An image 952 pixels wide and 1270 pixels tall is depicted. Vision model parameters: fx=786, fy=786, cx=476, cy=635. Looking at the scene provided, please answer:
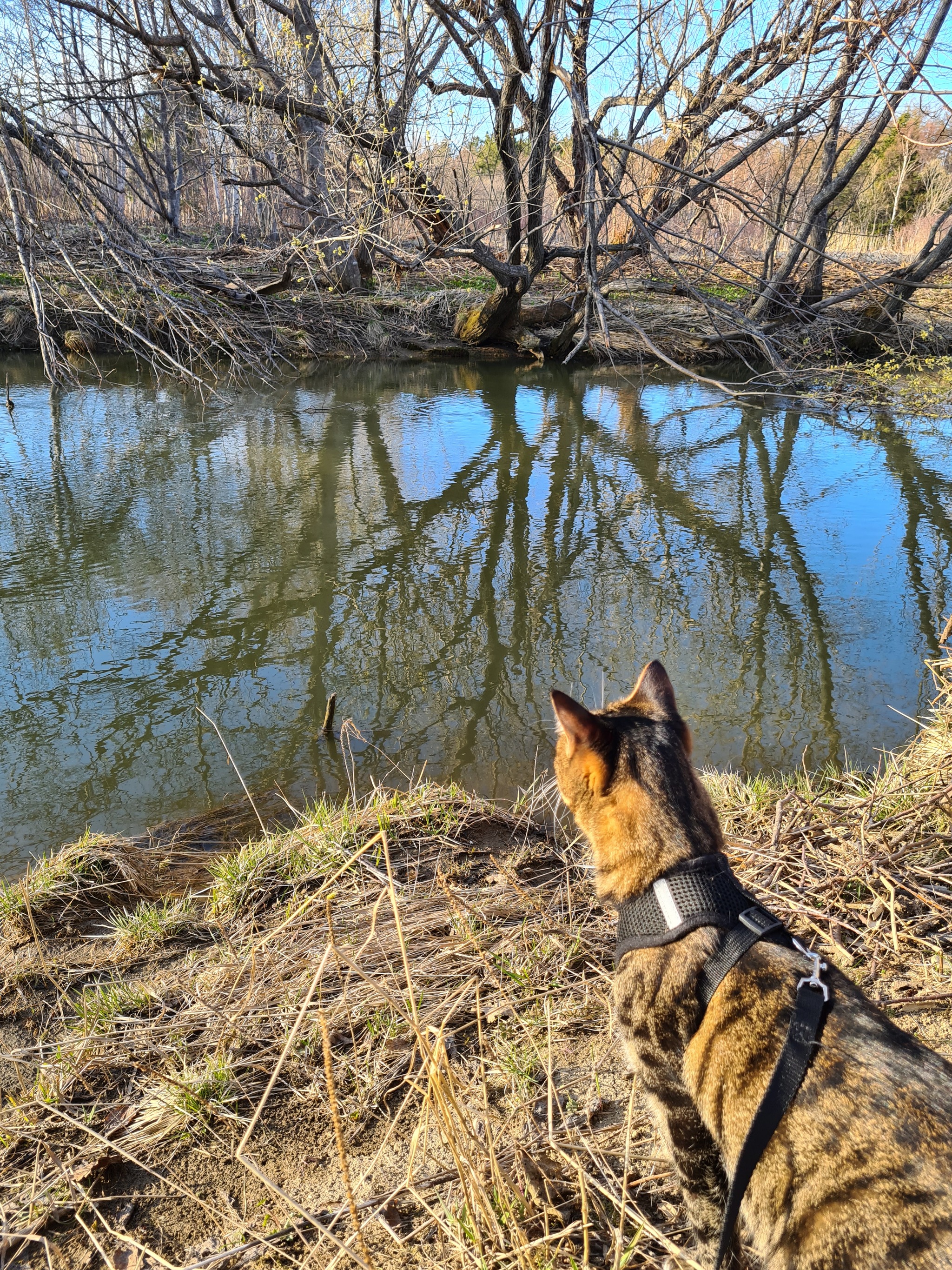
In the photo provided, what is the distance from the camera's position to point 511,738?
5.55m

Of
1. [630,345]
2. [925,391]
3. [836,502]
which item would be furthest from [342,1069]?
[630,345]

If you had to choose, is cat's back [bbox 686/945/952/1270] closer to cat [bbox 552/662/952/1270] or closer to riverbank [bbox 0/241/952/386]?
cat [bbox 552/662/952/1270]

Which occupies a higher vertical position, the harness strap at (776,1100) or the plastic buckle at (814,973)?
the plastic buckle at (814,973)

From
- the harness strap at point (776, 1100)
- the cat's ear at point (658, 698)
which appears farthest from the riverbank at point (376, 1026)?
the cat's ear at point (658, 698)

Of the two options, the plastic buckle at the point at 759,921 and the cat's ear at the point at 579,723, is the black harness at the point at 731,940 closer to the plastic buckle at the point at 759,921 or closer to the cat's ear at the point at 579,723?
the plastic buckle at the point at 759,921

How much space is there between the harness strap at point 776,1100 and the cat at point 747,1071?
41 millimetres

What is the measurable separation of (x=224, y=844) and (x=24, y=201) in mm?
7274

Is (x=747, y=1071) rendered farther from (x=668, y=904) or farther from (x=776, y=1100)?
(x=668, y=904)

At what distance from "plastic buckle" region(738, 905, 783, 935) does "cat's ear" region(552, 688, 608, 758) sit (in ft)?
1.84

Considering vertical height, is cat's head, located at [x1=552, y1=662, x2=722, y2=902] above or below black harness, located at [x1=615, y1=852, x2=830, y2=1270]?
above

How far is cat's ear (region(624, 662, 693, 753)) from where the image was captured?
239cm

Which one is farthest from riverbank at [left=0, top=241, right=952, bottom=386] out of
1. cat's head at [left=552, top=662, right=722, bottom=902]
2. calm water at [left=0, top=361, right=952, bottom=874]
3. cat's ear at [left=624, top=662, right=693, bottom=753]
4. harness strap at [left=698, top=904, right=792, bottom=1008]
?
harness strap at [left=698, top=904, right=792, bottom=1008]

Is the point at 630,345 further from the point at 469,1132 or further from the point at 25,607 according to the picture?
the point at 469,1132

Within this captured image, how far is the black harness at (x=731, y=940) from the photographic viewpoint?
5.19 ft
